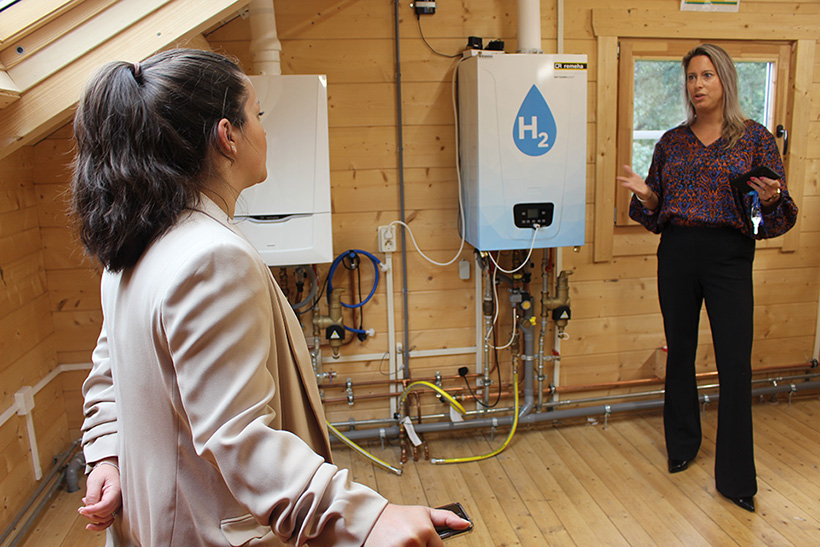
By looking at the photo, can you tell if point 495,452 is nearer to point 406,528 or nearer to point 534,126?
point 534,126

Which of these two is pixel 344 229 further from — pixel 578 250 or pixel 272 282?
pixel 272 282

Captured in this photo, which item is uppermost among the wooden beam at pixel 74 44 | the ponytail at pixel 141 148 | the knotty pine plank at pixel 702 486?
the wooden beam at pixel 74 44

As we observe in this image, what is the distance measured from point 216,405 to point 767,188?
209 centimetres

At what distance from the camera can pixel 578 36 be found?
2.65m

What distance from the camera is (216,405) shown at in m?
0.68

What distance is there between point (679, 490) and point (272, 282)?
2.16 meters

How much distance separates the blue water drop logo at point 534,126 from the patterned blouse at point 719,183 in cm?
49

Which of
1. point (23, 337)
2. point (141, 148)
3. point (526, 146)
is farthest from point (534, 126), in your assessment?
point (23, 337)

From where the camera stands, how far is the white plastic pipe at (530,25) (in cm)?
239

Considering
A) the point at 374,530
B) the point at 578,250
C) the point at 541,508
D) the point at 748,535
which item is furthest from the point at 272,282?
the point at 578,250

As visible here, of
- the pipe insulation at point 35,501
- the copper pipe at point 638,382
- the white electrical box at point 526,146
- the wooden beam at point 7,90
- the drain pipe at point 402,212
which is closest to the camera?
the wooden beam at point 7,90

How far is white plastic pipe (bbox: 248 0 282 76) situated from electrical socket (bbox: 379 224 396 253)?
0.78m

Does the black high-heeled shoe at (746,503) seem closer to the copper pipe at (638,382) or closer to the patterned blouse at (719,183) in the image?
the copper pipe at (638,382)

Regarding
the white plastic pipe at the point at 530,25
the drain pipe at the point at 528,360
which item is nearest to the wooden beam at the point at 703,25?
the white plastic pipe at the point at 530,25
